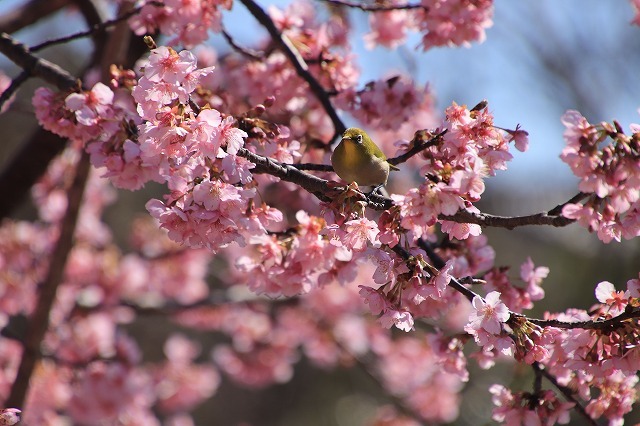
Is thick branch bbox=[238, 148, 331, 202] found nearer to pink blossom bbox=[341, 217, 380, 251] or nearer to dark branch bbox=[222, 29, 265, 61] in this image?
pink blossom bbox=[341, 217, 380, 251]

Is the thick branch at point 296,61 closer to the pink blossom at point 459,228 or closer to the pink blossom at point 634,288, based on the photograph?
the pink blossom at point 459,228

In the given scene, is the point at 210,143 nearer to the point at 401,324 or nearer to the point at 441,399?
the point at 401,324

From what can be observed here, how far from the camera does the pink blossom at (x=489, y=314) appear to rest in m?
1.41

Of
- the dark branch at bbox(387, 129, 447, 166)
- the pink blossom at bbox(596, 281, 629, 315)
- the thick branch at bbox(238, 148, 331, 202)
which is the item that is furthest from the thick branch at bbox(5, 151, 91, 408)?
the pink blossom at bbox(596, 281, 629, 315)

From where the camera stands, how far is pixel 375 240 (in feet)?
4.69

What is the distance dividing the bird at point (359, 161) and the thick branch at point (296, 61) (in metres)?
0.38

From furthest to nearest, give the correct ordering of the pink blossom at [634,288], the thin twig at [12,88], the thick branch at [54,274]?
the thick branch at [54,274]
the thin twig at [12,88]
the pink blossom at [634,288]

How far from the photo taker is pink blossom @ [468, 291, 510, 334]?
4.62ft

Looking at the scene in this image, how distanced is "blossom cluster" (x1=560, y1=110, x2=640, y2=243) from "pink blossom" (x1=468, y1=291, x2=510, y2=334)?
0.25 metres

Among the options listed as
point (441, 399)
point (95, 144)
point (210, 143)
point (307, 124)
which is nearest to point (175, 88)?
point (210, 143)

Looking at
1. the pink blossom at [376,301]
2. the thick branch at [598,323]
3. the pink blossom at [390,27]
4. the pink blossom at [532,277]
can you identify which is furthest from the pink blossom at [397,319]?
the pink blossom at [390,27]

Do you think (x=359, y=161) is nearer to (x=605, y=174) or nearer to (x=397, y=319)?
(x=397, y=319)

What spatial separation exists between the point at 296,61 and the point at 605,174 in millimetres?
1092

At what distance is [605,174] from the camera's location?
54.2 inches
